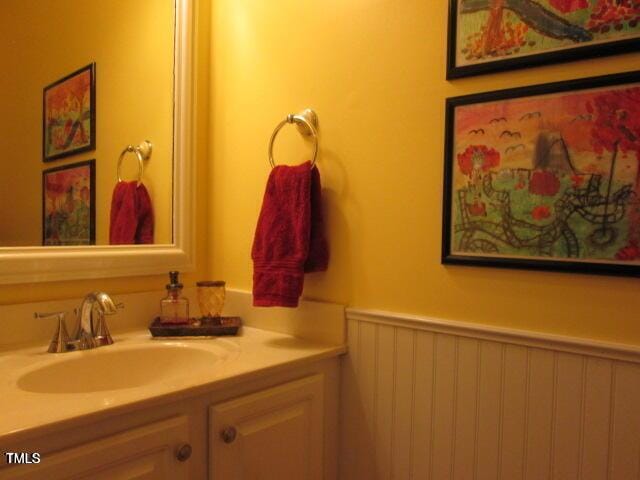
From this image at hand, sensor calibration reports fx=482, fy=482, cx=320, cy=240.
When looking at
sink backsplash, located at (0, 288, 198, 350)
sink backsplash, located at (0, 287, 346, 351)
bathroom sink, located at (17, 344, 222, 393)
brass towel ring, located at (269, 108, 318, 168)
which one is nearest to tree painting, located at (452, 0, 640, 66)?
brass towel ring, located at (269, 108, 318, 168)

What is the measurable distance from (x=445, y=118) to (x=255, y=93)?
65cm

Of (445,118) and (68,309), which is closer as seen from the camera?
(445,118)

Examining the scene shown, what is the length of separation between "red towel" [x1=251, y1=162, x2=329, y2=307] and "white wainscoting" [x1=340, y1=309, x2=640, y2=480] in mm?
181

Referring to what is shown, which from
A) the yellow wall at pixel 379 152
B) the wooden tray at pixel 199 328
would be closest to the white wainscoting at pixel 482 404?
the yellow wall at pixel 379 152

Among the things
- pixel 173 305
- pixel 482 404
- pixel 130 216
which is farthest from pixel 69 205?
pixel 482 404

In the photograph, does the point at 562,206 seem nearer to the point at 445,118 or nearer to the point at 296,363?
the point at 445,118

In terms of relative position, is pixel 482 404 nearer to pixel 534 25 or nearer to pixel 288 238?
pixel 288 238

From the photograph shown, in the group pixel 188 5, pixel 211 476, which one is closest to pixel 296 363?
pixel 211 476

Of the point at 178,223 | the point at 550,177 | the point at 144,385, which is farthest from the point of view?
the point at 178,223

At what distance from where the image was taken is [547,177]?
99 centimetres

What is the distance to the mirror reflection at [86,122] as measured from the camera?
1.24 m

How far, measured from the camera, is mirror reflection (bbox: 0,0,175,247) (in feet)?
4.06

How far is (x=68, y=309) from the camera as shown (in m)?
1.29

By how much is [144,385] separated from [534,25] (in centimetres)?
117
